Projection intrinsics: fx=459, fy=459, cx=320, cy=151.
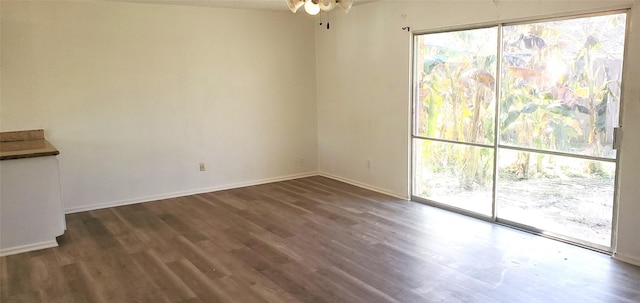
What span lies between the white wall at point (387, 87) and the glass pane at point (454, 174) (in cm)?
20

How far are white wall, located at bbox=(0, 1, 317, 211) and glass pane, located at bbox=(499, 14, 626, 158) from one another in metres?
3.30

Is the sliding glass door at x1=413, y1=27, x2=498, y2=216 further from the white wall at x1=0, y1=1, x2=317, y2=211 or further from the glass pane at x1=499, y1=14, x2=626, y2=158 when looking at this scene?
the white wall at x1=0, y1=1, x2=317, y2=211

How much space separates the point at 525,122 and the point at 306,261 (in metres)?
2.46

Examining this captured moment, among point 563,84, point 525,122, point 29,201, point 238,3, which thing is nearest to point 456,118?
point 525,122

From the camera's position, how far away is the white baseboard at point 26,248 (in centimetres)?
410

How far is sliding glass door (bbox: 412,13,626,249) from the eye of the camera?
12.6ft

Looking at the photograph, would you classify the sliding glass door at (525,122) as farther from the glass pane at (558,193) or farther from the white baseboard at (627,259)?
the white baseboard at (627,259)

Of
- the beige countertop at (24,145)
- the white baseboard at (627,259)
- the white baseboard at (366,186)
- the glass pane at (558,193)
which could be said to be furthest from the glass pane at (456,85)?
the beige countertop at (24,145)

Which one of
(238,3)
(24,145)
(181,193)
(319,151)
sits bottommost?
(181,193)

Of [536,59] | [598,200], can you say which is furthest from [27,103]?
[598,200]

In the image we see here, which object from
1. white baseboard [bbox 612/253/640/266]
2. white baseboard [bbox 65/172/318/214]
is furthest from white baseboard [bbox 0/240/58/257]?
white baseboard [bbox 612/253/640/266]

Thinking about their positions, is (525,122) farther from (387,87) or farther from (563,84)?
(387,87)

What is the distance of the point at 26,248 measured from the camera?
4.18 m

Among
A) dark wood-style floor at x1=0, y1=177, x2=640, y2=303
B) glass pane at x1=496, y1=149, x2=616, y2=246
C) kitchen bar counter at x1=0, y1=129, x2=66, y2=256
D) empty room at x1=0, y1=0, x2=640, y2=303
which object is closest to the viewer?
dark wood-style floor at x1=0, y1=177, x2=640, y2=303
